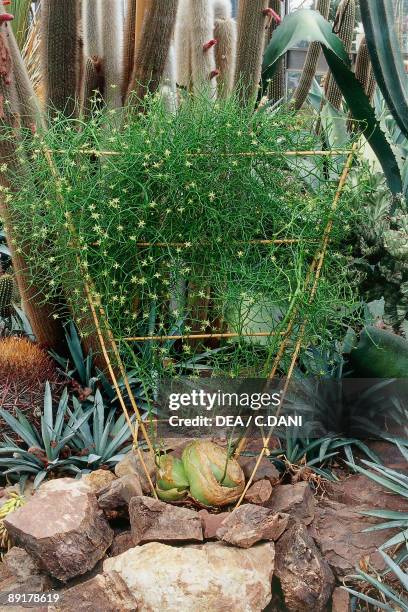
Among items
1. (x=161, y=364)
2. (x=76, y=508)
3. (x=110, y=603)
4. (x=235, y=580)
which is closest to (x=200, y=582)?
(x=235, y=580)

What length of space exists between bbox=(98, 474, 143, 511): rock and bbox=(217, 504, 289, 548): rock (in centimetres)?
21

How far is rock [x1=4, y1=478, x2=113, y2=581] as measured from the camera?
1.30m

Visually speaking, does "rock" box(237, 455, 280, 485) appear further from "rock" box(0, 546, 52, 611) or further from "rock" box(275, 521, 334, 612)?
"rock" box(0, 546, 52, 611)

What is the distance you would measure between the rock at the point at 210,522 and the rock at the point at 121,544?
0.50 feet

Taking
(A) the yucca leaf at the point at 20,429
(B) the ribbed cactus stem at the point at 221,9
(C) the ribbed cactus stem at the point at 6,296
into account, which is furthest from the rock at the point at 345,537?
(C) the ribbed cactus stem at the point at 6,296

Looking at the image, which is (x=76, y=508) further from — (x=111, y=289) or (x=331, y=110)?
(x=331, y=110)

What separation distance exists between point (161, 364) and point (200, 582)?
1.49 feet

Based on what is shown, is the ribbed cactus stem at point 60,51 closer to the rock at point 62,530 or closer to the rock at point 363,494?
the rock at point 62,530

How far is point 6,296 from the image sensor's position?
2793mm

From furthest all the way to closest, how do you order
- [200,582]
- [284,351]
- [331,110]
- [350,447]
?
[331,110] → [350,447] → [284,351] → [200,582]

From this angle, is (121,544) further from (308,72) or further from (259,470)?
(308,72)

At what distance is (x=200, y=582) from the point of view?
1.20 meters

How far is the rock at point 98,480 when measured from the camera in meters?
1.52

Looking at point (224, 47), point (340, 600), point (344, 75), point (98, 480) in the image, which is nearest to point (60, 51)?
point (224, 47)
